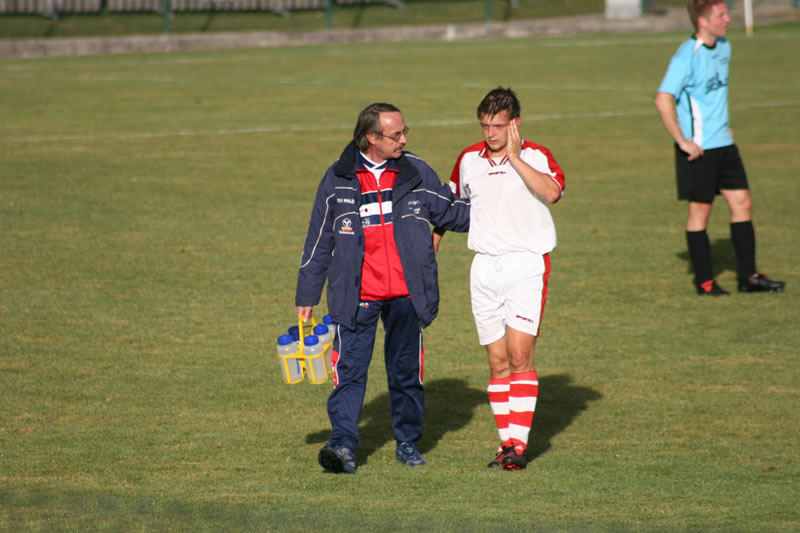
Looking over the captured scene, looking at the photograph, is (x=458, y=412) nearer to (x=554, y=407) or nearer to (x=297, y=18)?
(x=554, y=407)

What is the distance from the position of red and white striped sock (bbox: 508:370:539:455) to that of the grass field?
22 centimetres

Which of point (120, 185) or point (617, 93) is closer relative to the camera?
point (120, 185)

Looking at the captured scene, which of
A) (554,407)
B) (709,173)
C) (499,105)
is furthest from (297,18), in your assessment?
(499,105)

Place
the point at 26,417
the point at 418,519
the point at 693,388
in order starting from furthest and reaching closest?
the point at 693,388 → the point at 26,417 → the point at 418,519

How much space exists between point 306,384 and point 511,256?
2.46 m

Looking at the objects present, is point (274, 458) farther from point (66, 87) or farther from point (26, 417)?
point (66, 87)

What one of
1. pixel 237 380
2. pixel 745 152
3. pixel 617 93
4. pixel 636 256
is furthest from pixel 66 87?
pixel 237 380

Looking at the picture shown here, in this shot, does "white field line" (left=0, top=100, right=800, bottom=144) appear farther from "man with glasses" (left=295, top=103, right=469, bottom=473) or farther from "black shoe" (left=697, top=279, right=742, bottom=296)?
"man with glasses" (left=295, top=103, right=469, bottom=473)

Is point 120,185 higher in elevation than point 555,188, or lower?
lower

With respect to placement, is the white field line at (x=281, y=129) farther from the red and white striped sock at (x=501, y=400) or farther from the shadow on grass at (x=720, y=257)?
the red and white striped sock at (x=501, y=400)

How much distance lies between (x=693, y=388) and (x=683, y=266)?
3845mm

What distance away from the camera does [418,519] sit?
227 inches

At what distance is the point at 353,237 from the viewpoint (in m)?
6.41

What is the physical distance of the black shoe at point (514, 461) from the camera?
655 cm
